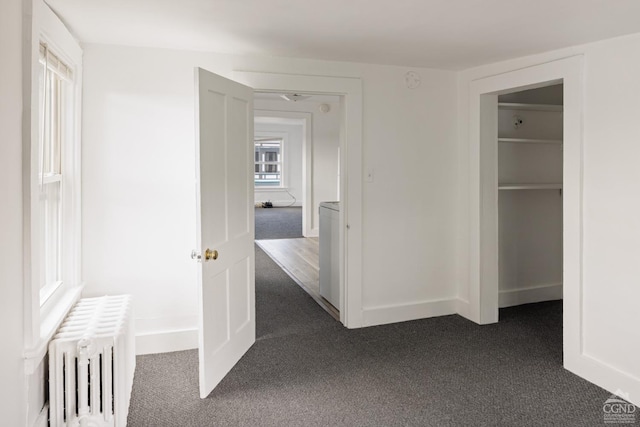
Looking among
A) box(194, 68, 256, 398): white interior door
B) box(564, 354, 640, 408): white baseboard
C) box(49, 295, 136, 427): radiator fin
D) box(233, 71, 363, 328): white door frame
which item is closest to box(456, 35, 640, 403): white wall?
box(564, 354, 640, 408): white baseboard

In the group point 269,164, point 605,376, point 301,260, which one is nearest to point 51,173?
point 605,376

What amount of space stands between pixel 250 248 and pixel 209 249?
75 centimetres

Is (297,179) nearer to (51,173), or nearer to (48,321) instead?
(51,173)

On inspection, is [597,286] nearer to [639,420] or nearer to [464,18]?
[639,420]

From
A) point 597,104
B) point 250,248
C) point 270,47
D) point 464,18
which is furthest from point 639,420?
point 270,47

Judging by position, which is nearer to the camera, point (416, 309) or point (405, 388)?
point (405, 388)

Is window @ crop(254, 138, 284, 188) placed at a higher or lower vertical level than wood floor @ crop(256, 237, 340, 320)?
higher

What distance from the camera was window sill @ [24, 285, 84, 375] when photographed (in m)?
1.98

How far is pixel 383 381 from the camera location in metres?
2.95

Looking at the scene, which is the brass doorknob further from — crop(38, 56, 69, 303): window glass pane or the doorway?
the doorway

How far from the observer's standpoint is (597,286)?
2.98 meters

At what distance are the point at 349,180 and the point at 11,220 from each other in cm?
248

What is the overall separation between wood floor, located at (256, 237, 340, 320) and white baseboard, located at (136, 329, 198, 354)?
4.31 feet

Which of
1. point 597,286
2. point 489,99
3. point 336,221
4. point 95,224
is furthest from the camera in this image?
point 336,221
